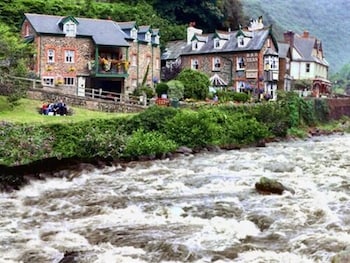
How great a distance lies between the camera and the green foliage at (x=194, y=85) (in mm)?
54094

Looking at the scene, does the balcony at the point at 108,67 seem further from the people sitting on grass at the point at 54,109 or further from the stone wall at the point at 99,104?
the people sitting on grass at the point at 54,109

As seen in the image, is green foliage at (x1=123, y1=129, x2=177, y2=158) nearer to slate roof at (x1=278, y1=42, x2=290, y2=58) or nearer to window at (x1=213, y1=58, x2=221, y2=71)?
window at (x1=213, y1=58, x2=221, y2=71)

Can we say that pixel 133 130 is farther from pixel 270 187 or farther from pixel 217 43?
pixel 217 43

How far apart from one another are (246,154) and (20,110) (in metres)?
17.0

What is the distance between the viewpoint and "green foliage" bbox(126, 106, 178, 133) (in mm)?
38250

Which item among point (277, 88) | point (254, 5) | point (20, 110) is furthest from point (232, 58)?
point (254, 5)

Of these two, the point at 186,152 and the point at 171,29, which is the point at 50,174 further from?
the point at 171,29

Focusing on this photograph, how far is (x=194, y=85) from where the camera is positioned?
54281mm

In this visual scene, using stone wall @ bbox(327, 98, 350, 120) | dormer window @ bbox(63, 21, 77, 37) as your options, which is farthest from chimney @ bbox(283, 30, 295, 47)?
dormer window @ bbox(63, 21, 77, 37)

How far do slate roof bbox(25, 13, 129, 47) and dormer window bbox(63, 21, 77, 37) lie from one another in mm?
412

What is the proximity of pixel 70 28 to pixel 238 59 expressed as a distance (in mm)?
22403

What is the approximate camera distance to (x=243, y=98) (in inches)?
2143

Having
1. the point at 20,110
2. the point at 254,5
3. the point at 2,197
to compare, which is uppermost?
the point at 254,5

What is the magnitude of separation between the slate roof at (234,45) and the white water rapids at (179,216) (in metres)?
32.6
